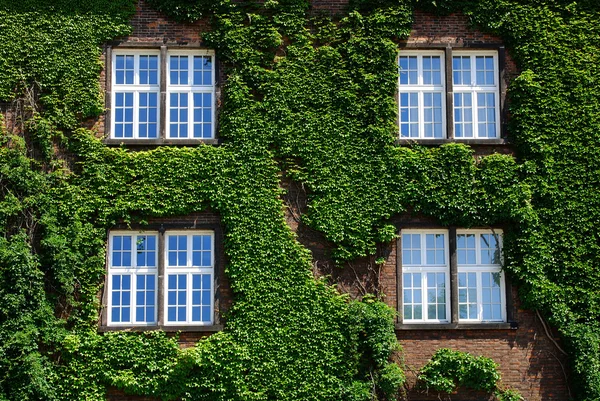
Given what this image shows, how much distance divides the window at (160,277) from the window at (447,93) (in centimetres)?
520

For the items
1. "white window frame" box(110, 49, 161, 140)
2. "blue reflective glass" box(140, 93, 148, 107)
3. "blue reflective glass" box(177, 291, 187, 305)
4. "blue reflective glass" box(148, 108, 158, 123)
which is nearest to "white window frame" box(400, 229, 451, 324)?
"blue reflective glass" box(177, 291, 187, 305)

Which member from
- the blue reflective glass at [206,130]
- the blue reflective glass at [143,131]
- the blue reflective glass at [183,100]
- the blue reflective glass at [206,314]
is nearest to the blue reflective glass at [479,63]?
the blue reflective glass at [206,130]

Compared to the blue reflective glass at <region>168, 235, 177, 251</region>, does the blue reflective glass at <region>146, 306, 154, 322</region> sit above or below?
below

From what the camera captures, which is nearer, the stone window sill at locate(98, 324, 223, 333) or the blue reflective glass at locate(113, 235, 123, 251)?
the stone window sill at locate(98, 324, 223, 333)

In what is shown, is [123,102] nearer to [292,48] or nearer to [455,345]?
[292,48]

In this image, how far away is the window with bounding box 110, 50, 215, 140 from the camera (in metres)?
20.0

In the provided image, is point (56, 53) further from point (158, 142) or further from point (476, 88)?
point (476, 88)

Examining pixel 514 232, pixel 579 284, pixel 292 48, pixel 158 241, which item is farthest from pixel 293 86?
pixel 579 284

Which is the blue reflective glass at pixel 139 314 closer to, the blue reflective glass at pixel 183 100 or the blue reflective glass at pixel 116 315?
the blue reflective glass at pixel 116 315

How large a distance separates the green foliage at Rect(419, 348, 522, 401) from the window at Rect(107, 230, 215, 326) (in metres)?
4.68

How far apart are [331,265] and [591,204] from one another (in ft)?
18.5

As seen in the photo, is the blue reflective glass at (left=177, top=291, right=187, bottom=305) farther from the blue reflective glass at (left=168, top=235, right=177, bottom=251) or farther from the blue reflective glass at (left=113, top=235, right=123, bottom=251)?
the blue reflective glass at (left=113, top=235, right=123, bottom=251)

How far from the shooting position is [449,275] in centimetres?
1964

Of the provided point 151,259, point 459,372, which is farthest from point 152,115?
point 459,372
